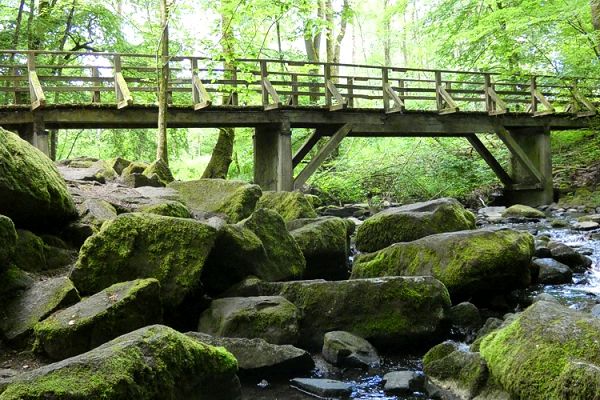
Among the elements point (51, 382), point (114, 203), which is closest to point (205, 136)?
point (114, 203)

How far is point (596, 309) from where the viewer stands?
602 centimetres

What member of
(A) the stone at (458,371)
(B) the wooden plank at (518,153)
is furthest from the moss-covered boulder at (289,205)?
(B) the wooden plank at (518,153)

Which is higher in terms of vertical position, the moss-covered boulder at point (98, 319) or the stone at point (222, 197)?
the stone at point (222, 197)

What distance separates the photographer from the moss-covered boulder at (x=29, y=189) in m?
5.31

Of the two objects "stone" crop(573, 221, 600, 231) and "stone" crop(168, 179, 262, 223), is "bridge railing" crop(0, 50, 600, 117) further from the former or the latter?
"stone" crop(573, 221, 600, 231)

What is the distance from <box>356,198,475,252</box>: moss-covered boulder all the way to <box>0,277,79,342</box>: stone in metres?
4.99

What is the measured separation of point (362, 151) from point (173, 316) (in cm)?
1771

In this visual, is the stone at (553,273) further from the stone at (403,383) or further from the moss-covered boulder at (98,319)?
the moss-covered boulder at (98,319)

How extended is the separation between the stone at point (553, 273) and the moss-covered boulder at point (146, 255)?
4.78 meters

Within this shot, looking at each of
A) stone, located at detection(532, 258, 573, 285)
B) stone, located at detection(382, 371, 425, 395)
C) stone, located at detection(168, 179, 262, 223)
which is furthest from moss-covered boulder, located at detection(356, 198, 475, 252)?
stone, located at detection(382, 371, 425, 395)

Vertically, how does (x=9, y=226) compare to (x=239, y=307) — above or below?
above

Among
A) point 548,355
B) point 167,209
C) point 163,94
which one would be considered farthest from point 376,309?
point 163,94

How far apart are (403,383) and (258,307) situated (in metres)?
1.52

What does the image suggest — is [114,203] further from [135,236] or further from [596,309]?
[596,309]
